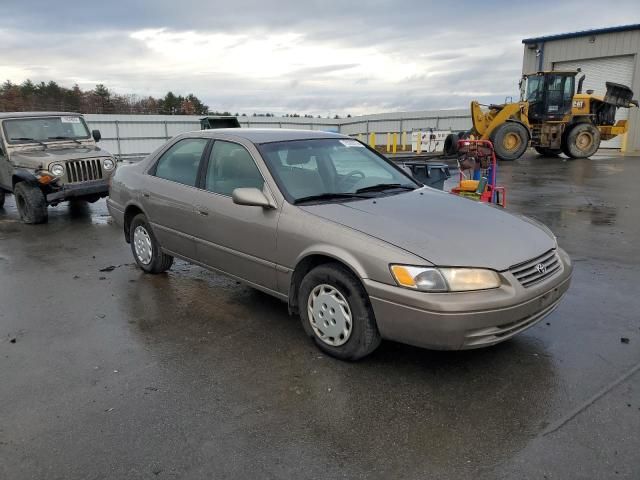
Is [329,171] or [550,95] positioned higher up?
[550,95]

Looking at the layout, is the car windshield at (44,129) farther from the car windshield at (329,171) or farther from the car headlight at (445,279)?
the car headlight at (445,279)

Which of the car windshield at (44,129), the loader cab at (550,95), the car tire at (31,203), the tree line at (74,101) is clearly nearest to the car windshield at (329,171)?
the car tire at (31,203)

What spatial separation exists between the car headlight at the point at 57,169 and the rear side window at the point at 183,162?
4.33 meters

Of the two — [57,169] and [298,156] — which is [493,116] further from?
[298,156]

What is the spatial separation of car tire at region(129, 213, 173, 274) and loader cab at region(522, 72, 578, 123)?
59.0 feet

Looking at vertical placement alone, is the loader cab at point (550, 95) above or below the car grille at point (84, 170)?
above

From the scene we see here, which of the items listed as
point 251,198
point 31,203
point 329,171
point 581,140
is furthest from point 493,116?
point 251,198

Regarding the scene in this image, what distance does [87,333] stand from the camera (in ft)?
13.8

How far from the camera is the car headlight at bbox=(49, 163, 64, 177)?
8664 millimetres

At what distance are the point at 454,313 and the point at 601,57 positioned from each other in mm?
29676

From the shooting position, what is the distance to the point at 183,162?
5035 mm

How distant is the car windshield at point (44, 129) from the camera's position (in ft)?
30.4

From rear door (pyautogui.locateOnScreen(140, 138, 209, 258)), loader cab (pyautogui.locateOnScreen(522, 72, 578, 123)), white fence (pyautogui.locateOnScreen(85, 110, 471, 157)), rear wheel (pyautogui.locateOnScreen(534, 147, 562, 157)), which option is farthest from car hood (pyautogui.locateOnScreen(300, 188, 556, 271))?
white fence (pyautogui.locateOnScreen(85, 110, 471, 157))

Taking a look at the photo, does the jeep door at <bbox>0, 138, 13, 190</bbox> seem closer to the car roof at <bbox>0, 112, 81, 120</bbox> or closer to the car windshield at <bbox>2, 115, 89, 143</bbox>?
the car windshield at <bbox>2, 115, 89, 143</bbox>
